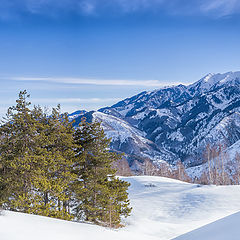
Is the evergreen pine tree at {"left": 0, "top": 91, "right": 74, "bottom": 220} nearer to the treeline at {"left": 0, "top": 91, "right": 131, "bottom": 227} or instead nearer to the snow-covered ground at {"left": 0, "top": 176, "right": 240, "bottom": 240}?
the treeline at {"left": 0, "top": 91, "right": 131, "bottom": 227}

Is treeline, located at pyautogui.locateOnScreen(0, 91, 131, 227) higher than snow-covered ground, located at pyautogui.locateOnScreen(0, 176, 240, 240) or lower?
higher

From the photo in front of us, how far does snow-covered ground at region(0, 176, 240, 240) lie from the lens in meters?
12.2

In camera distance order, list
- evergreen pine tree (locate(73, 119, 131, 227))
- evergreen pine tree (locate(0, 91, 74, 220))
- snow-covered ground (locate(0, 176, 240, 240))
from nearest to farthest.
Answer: snow-covered ground (locate(0, 176, 240, 240)), evergreen pine tree (locate(0, 91, 74, 220)), evergreen pine tree (locate(73, 119, 131, 227))

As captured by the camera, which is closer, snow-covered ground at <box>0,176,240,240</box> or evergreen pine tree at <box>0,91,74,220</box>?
snow-covered ground at <box>0,176,240,240</box>

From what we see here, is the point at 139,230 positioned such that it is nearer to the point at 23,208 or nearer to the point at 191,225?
the point at 191,225

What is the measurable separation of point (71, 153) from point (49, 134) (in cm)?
220

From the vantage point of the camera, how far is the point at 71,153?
18469 millimetres

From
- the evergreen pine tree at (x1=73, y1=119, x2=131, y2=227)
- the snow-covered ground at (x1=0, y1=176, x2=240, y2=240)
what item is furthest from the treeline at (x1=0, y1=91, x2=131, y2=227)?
the snow-covered ground at (x1=0, y1=176, x2=240, y2=240)

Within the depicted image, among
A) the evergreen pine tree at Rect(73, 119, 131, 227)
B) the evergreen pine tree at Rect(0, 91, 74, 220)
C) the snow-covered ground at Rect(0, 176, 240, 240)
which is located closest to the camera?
the snow-covered ground at Rect(0, 176, 240, 240)

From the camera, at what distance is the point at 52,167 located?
1684 cm

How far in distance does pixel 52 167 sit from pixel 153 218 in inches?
588

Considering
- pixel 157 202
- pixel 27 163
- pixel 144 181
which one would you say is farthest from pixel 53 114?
pixel 144 181

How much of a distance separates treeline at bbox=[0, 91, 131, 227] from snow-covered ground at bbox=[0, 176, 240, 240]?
2.13m

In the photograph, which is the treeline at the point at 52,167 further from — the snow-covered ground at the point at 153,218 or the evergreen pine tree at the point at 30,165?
the snow-covered ground at the point at 153,218
